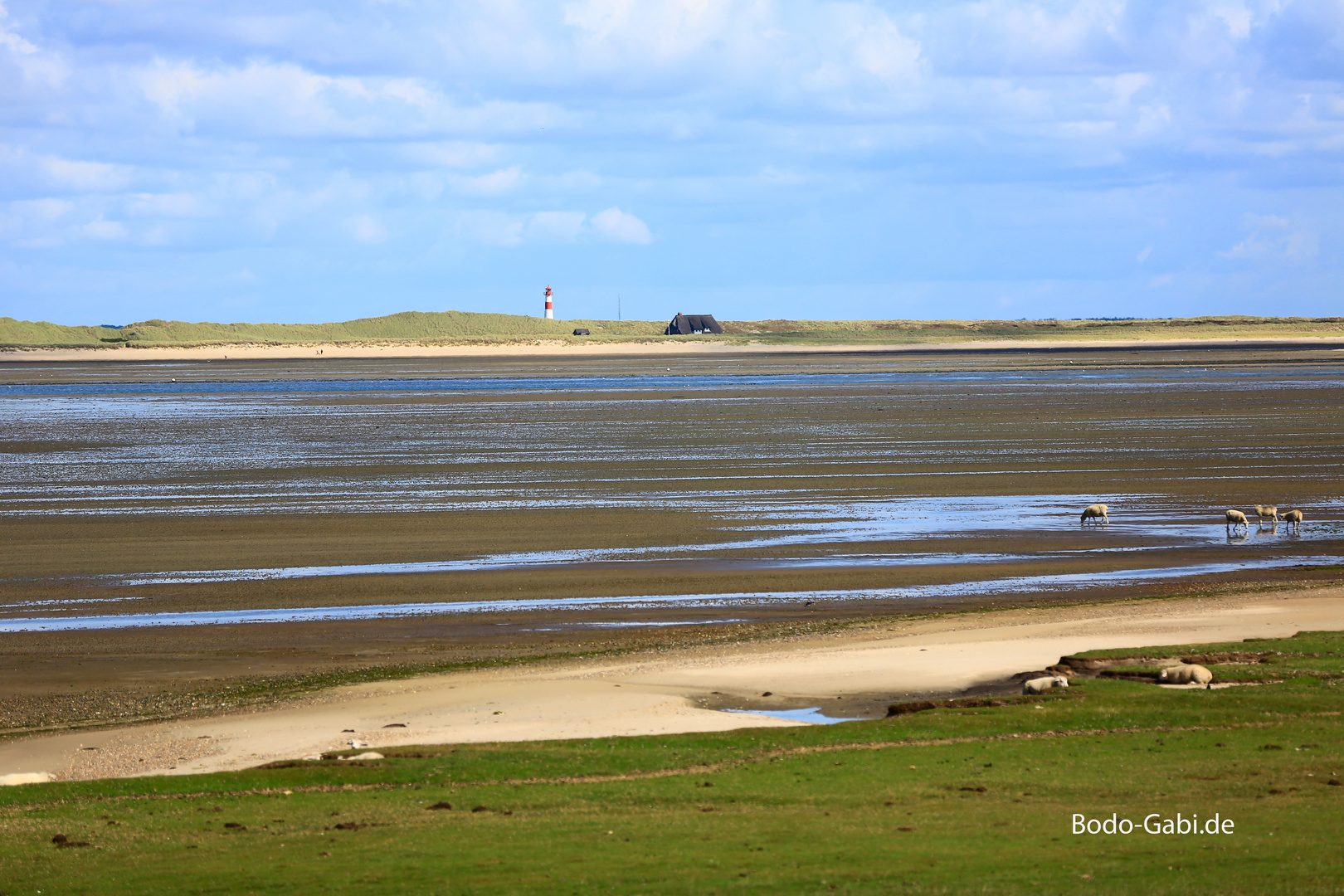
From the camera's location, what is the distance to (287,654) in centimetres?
1866

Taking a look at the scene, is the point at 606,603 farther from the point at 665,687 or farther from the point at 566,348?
the point at 566,348

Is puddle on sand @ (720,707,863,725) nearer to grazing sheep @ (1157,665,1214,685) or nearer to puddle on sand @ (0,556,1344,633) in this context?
grazing sheep @ (1157,665,1214,685)

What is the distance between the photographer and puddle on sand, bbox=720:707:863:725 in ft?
49.5

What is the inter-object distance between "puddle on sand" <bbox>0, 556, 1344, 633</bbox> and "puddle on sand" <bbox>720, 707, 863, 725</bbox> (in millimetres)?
6078

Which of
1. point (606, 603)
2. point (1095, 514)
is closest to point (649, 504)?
point (1095, 514)

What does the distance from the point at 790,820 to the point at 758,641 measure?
28.2 feet

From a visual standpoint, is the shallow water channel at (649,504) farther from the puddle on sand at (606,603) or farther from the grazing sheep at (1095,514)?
the grazing sheep at (1095,514)

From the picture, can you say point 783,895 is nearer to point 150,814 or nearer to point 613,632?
point 150,814

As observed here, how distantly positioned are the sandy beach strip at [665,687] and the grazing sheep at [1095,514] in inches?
306

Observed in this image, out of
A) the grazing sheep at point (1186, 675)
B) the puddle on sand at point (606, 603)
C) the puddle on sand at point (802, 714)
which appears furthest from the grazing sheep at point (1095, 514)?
the puddle on sand at point (802, 714)

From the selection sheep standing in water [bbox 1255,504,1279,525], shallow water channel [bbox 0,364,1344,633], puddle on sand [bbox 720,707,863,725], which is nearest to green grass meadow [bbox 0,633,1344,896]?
puddle on sand [bbox 720,707,863,725]

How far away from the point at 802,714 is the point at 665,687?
75.6 inches

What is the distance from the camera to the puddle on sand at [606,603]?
20844mm

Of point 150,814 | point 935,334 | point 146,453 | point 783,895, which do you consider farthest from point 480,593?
point 935,334
